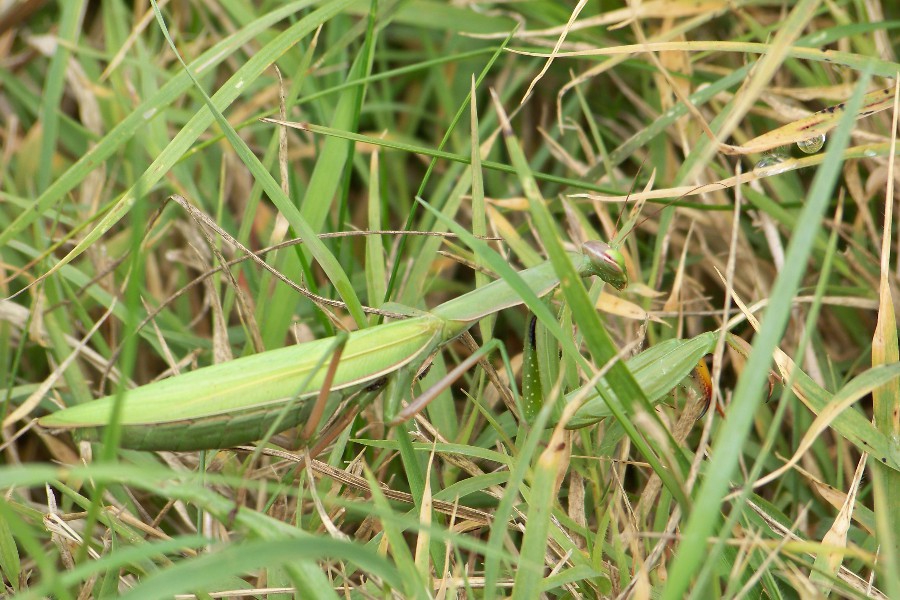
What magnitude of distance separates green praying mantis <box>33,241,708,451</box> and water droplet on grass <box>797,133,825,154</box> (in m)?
0.56

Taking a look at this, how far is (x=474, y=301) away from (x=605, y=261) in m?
0.24

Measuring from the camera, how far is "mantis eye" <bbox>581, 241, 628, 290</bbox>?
1.46 meters

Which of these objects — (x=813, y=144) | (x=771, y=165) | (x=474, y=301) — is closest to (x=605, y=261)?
(x=474, y=301)

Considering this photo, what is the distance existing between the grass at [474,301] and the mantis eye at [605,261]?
108 mm

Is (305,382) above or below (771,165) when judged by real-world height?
below

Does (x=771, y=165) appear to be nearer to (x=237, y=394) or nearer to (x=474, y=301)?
(x=474, y=301)

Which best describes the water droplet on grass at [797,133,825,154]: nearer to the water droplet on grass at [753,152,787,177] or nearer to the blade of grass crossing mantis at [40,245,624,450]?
the water droplet on grass at [753,152,787,177]

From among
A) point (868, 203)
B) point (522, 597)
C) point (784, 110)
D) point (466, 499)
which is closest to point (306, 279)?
point (466, 499)

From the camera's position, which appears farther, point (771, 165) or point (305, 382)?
point (771, 165)

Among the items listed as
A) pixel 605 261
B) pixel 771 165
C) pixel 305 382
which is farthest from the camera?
pixel 771 165

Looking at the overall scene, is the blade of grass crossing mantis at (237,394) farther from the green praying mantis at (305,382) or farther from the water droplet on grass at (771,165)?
the water droplet on grass at (771,165)

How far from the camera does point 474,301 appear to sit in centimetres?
147

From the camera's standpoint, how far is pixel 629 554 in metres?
1.54

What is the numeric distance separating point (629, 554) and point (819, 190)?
812 mm
